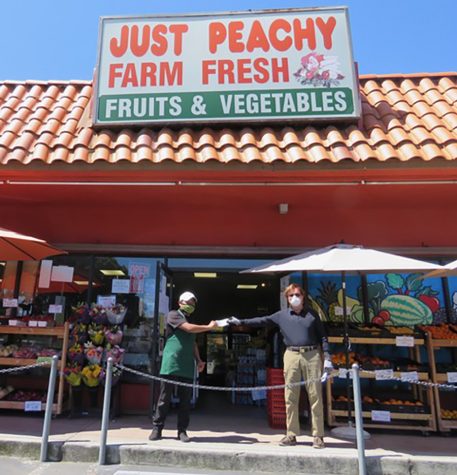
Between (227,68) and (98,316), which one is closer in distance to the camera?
(98,316)

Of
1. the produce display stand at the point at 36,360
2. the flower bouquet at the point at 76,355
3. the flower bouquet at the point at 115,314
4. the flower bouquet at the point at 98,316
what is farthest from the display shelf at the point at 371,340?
the produce display stand at the point at 36,360

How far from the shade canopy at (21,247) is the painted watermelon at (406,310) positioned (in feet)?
17.3

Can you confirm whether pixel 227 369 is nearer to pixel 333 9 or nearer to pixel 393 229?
pixel 393 229

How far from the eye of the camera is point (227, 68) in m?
6.93

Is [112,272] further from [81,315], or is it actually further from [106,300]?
[81,315]

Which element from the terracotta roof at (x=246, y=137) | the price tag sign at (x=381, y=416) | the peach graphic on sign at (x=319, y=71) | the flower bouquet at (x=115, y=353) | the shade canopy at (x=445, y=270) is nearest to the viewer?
the shade canopy at (x=445, y=270)

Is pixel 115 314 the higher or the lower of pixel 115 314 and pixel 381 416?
the higher

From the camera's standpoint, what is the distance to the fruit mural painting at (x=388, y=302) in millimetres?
6594

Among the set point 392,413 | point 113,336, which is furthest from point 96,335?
point 392,413

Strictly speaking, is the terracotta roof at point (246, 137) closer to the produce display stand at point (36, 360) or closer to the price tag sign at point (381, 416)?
the produce display stand at point (36, 360)

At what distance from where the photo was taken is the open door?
6184 mm

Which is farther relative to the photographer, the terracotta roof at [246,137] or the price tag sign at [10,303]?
the price tag sign at [10,303]

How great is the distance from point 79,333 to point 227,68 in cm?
504

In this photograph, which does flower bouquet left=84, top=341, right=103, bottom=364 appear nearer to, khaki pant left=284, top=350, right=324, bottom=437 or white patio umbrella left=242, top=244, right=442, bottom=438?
white patio umbrella left=242, top=244, right=442, bottom=438
